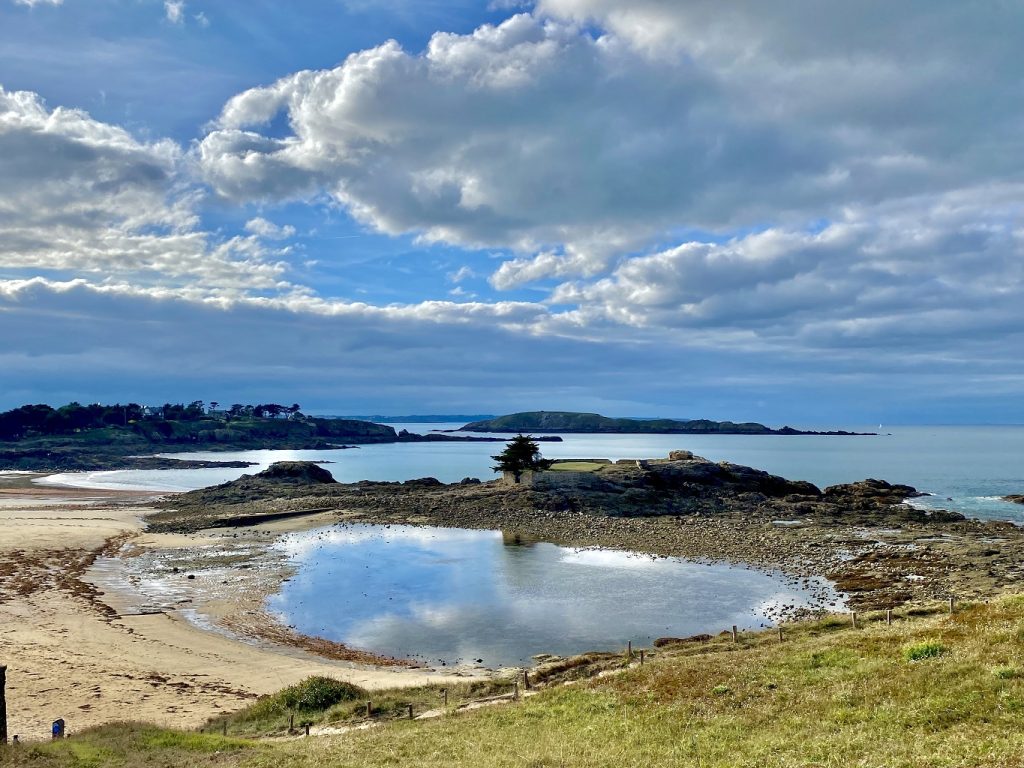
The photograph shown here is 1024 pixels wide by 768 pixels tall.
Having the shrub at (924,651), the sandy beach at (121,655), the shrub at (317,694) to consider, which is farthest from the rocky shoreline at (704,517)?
the shrub at (317,694)

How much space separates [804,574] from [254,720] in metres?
36.9

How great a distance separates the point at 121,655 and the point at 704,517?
55778 mm

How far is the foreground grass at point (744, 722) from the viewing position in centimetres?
1370

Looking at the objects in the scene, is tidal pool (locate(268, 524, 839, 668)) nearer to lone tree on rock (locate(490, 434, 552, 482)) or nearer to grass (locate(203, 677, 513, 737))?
grass (locate(203, 677, 513, 737))

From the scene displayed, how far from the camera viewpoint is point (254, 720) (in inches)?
936

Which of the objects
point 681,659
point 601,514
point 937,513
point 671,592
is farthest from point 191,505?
point 937,513

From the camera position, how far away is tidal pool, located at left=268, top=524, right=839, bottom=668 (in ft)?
112

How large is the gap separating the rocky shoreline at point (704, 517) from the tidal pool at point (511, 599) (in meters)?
5.23

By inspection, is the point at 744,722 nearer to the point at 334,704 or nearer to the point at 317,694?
the point at 334,704

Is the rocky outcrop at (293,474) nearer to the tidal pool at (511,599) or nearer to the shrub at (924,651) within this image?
the tidal pool at (511,599)

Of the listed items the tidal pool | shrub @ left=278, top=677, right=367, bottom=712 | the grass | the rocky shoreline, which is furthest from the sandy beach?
the rocky shoreline

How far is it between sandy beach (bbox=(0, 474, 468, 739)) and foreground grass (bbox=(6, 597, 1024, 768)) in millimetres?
5462

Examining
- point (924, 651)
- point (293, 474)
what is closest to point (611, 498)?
point (293, 474)

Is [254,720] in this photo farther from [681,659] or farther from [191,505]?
[191,505]
